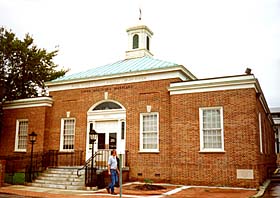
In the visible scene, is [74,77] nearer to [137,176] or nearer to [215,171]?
[137,176]

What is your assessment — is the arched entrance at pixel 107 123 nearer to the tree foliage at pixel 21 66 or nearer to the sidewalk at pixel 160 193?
the sidewalk at pixel 160 193

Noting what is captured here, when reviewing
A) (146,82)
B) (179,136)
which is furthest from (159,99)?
(179,136)

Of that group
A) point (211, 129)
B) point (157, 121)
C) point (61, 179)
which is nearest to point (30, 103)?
point (61, 179)

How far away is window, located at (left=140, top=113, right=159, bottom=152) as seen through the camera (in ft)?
54.3

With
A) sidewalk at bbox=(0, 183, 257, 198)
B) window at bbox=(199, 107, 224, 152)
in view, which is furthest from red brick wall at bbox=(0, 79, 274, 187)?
sidewalk at bbox=(0, 183, 257, 198)

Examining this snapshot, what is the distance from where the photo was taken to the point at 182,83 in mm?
15844

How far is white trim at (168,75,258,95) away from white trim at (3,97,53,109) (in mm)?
8413

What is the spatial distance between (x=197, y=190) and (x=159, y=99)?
5516 mm

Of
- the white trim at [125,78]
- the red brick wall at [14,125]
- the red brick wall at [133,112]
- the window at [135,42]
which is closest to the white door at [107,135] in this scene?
the red brick wall at [133,112]

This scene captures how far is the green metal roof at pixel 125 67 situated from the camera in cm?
1804

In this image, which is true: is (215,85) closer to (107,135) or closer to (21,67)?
(107,135)

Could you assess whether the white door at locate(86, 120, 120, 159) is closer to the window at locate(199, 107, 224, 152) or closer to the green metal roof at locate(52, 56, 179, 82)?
the green metal roof at locate(52, 56, 179, 82)

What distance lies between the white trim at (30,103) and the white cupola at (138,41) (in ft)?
22.0

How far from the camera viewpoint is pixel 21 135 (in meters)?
20.8
